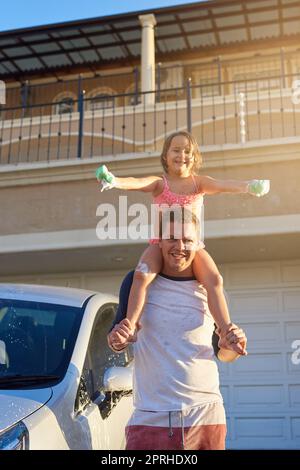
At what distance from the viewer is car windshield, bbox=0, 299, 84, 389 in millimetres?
2516

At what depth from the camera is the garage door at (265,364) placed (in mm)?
7422

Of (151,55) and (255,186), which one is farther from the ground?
(151,55)

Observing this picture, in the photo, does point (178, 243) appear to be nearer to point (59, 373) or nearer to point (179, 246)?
point (179, 246)

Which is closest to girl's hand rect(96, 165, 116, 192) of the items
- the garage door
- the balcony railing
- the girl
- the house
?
the girl

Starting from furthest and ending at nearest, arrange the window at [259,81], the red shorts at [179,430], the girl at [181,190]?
the window at [259,81]
the girl at [181,190]
the red shorts at [179,430]

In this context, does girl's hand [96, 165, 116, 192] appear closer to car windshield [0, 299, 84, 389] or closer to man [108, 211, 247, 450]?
man [108, 211, 247, 450]

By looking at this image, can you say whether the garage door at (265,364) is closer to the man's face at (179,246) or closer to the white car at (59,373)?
the white car at (59,373)

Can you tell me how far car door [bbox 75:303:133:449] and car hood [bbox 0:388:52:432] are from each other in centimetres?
→ 23

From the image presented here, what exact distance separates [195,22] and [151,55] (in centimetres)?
191

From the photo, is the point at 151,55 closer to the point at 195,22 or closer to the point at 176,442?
the point at 195,22

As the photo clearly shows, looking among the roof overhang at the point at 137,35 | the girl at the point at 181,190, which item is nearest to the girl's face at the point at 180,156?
the girl at the point at 181,190

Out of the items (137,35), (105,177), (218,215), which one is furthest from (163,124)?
(105,177)

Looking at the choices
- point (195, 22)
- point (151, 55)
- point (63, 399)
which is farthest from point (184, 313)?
point (195, 22)
